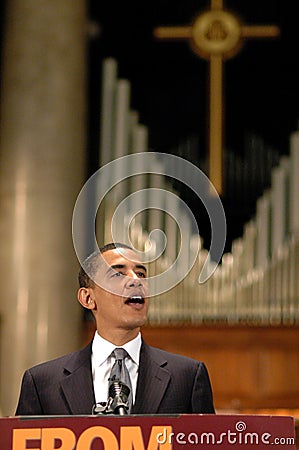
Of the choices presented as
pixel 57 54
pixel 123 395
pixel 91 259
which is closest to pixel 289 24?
pixel 57 54

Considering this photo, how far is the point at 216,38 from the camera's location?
9.00 metres

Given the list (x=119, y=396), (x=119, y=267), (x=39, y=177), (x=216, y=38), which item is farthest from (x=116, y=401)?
(x=216, y=38)

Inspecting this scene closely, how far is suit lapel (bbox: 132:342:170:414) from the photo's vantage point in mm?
3279

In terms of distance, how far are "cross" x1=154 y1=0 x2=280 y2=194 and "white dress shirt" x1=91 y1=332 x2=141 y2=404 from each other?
18.4 ft

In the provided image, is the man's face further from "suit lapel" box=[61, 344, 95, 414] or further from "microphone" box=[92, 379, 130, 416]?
"microphone" box=[92, 379, 130, 416]

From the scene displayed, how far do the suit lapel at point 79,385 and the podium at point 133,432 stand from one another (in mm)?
514

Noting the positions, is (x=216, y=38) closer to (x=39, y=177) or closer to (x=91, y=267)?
(x=39, y=177)

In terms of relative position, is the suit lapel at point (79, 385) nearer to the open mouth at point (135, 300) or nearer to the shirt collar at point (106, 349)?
the shirt collar at point (106, 349)

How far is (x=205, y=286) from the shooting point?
8594mm

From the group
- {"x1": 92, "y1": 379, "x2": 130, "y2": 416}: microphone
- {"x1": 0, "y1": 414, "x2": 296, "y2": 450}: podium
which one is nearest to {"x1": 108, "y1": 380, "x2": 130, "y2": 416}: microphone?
{"x1": 92, "y1": 379, "x2": 130, "y2": 416}: microphone

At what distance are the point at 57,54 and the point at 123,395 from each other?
5.62 metres

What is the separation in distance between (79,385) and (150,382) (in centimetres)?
21

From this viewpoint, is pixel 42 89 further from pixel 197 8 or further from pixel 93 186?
pixel 197 8

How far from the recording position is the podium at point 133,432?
8.96 feet
